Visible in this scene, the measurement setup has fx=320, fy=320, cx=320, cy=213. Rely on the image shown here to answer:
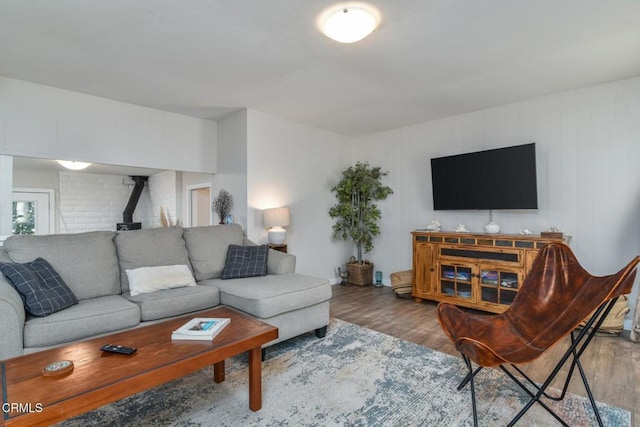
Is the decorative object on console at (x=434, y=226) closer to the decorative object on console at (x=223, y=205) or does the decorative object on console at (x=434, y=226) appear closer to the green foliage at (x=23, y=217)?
the decorative object on console at (x=223, y=205)

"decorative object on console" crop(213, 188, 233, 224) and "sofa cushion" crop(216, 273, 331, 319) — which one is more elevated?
"decorative object on console" crop(213, 188, 233, 224)

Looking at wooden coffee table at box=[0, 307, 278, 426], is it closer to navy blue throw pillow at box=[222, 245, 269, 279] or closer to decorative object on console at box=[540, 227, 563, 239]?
navy blue throw pillow at box=[222, 245, 269, 279]

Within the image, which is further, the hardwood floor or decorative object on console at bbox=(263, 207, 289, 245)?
decorative object on console at bbox=(263, 207, 289, 245)

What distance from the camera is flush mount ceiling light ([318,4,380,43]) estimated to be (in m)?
2.05

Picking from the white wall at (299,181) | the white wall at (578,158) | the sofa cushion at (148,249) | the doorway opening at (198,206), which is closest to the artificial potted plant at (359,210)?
the white wall at (299,181)

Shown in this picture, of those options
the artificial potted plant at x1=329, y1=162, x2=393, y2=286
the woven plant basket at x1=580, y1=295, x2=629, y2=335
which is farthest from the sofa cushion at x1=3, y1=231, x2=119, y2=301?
the woven plant basket at x1=580, y1=295, x2=629, y2=335

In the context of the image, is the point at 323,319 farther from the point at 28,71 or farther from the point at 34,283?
the point at 28,71

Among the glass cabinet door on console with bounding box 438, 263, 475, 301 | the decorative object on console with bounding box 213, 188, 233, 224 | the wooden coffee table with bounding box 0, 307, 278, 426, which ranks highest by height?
the decorative object on console with bounding box 213, 188, 233, 224

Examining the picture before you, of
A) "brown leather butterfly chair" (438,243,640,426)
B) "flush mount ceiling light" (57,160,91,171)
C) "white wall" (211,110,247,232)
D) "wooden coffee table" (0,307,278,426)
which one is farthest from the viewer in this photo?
"white wall" (211,110,247,232)

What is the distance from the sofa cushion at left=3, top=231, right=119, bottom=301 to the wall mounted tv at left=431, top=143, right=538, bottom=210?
3.73m

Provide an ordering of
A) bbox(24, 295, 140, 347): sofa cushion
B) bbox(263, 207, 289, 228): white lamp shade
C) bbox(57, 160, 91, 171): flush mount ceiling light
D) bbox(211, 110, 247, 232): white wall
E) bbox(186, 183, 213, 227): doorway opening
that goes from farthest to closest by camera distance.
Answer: bbox(186, 183, 213, 227): doorway opening, bbox(211, 110, 247, 232): white wall, bbox(263, 207, 289, 228): white lamp shade, bbox(57, 160, 91, 171): flush mount ceiling light, bbox(24, 295, 140, 347): sofa cushion

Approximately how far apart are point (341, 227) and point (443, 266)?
177 centimetres

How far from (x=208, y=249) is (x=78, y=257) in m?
1.06

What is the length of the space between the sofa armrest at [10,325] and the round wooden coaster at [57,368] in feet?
2.12
